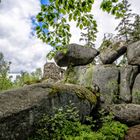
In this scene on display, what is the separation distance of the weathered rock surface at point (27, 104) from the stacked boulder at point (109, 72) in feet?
17.1

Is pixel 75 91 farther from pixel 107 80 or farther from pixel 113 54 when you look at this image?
pixel 113 54

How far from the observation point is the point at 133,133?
1112 cm

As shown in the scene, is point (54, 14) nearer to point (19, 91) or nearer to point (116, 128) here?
point (19, 91)

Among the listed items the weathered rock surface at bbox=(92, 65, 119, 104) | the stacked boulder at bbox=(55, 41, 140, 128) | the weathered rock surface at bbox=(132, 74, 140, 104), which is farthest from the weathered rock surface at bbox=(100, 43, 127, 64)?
the weathered rock surface at bbox=(132, 74, 140, 104)

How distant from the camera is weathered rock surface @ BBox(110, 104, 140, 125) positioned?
A: 12320 mm

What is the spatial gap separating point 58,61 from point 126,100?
19.2 ft

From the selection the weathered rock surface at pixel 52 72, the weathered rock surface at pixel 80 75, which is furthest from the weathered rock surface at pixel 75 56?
the weathered rock surface at pixel 52 72

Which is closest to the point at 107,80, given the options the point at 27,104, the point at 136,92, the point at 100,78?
the point at 100,78

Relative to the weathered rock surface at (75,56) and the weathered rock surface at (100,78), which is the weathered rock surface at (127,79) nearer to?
the weathered rock surface at (100,78)

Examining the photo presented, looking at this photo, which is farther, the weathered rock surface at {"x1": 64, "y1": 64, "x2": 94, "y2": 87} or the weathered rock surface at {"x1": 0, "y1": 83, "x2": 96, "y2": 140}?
the weathered rock surface at {"x1": 64, "y1": 64, "x2": 94, "y2": 87}

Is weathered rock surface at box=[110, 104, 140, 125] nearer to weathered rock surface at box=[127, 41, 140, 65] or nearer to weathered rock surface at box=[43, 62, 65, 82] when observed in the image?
weathered rock surface at box=[127, 41, 140, 65]

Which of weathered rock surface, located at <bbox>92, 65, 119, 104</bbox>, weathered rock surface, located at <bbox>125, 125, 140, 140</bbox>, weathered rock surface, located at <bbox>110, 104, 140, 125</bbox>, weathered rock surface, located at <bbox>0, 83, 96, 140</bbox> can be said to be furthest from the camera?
weathered rock surface, located at <bbox>92, 65, 119, 104</bbox>

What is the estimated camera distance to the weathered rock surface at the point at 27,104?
7.75 m

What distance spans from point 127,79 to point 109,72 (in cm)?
134
